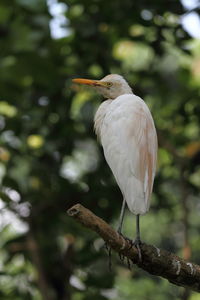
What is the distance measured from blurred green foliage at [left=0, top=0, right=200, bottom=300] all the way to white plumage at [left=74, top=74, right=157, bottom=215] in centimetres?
105

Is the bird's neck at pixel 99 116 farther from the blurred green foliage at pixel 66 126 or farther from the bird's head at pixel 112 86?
the blurred green foliage at pixel 66 126

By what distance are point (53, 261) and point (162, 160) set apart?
1.21 meters

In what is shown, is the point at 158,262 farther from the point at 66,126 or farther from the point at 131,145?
the point at 66,126

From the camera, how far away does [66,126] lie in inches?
161

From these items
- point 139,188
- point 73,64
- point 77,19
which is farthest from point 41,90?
point 139,188

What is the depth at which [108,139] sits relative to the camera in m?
2.69

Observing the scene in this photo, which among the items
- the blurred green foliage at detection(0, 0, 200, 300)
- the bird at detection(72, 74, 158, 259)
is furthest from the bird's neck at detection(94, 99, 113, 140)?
the blurred green foliage at detection(0, 0, 200, 300)

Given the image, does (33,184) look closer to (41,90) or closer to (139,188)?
(41,90)

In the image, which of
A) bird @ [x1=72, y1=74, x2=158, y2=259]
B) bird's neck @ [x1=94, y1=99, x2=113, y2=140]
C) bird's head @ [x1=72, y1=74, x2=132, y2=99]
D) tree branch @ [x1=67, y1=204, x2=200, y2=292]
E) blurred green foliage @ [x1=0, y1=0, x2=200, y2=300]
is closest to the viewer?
tree branch @ [x1=67, y1=204, x2=200, y2=292]

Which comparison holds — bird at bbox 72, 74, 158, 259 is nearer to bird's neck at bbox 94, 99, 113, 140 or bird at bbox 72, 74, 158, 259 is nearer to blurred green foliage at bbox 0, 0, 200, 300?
bird's neck at bbox 94, 99, 113, 140

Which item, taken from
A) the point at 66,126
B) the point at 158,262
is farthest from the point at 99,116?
the point at 66,126

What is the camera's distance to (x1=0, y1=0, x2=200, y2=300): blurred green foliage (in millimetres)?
3723

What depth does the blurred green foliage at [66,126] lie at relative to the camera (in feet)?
12.2

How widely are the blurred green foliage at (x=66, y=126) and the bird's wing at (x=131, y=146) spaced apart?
1.05 metres
